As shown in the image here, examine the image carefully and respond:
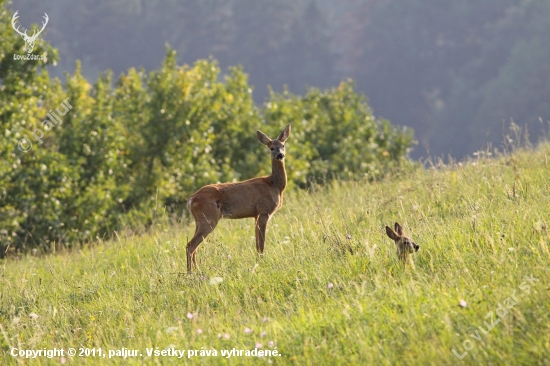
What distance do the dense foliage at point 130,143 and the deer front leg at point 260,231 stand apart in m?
6.18

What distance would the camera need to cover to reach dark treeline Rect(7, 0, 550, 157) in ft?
365

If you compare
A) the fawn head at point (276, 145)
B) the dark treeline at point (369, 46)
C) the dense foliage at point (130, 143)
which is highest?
the dark treeline at point (369, 46)

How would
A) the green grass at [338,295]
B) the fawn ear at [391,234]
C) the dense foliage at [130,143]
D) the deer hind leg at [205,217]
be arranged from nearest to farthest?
the green grass at [338,295] → the fawn ear at [391,234] → the deer hind leg at [205,217] → the dense foliage at [130,143]

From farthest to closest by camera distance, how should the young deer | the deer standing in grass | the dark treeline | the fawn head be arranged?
1. the dark treeline
2. the fawn head
3. the deer standing in grass
4. the young deer

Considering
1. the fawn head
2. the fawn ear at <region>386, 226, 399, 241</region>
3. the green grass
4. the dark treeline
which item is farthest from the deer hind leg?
the dark treeline

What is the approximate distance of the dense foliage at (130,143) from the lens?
17.7 m

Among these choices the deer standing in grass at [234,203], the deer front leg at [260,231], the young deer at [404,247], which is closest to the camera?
the young deer at [404,247]

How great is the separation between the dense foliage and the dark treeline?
7240cm

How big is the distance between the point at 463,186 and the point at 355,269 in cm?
333

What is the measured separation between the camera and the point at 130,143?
24.4 meters

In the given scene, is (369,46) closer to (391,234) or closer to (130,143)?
(130,143)

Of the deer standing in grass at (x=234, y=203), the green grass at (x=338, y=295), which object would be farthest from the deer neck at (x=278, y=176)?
the green grass at (x=338, y=295)

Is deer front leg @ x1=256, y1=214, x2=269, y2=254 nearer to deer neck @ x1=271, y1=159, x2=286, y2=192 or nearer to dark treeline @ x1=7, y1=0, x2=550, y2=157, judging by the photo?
deer neck @ x1=271, y1=159, x2=286, y2=192

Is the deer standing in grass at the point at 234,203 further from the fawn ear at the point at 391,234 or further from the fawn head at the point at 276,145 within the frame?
the fawn ear at the point at 391,234
